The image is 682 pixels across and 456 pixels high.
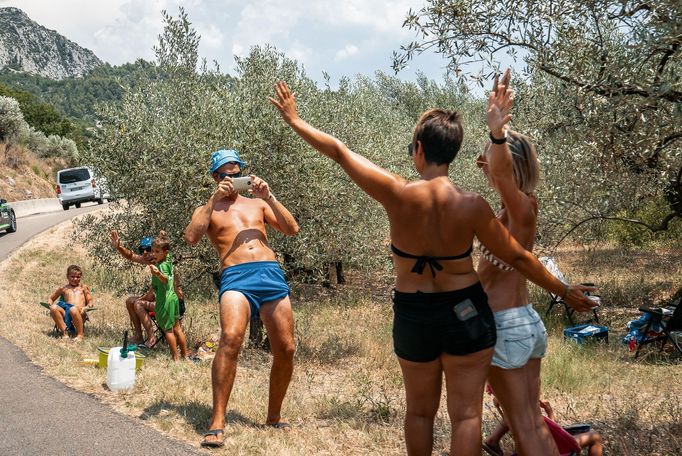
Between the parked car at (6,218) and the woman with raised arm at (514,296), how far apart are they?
22635mm

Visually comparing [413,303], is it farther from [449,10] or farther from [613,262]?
[613,262]

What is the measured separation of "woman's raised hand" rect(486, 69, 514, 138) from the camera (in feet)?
10.6

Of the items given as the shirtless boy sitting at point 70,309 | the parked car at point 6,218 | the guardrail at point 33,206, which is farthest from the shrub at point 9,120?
the shirtless boy sitting at point 70,309

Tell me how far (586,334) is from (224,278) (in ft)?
19.1

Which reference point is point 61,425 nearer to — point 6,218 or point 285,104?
point 285,104

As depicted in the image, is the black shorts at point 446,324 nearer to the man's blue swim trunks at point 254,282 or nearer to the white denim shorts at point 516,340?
the white denim shorts at point 516,340

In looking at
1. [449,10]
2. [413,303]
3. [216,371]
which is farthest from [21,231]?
[413,303]

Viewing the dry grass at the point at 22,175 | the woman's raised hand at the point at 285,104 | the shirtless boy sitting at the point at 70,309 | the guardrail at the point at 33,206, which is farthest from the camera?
the dry grass at the point at 22,175

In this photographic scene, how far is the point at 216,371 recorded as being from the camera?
Result: 4.96 metres

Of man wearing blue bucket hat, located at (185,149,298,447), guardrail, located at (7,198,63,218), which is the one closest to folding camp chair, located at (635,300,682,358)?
man wearing blue bucket hat, located at (185,149,298,447)

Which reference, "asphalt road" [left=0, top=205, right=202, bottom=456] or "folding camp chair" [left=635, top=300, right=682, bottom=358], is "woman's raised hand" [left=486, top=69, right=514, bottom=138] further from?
"folding camp chair" [left=635, top=300, right=682, bottom=358]

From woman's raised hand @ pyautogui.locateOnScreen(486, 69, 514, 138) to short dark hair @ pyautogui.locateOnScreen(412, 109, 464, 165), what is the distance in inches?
6.3

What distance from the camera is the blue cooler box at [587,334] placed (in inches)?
368

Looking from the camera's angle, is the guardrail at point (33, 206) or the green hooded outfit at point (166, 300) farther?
the guardrail at point (33, 206)
